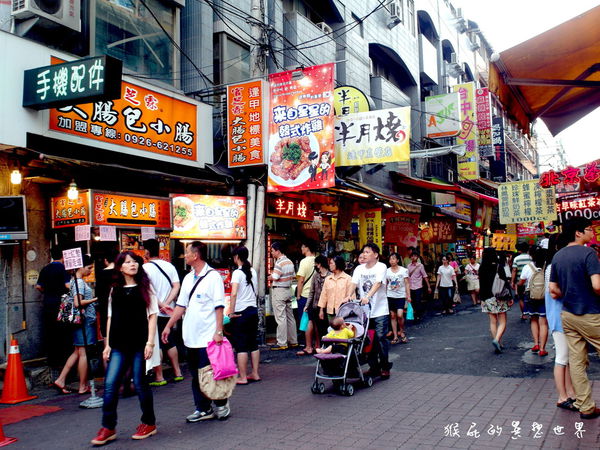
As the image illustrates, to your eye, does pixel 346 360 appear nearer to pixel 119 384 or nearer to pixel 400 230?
pixel 119 384

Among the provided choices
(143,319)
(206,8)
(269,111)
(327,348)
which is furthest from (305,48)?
(143,319)

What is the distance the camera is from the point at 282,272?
10.1m

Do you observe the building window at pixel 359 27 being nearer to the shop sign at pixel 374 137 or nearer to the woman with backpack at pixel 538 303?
the shop sign at pixel 374 137

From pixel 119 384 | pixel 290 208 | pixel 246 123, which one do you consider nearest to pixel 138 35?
pixel 246 123

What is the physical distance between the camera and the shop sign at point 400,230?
17.8 meters

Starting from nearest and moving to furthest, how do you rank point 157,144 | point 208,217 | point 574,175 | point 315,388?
1. point 315,388
2. point 157,144
3. point 208,217
4. point 574,175

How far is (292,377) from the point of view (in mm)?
8109

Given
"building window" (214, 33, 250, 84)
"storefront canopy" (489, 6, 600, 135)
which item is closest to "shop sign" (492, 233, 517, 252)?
"building window" (214, 33, 250, 84)

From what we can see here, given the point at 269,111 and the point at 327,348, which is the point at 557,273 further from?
the point at 269,111

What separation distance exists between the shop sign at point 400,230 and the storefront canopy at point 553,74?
11.8m

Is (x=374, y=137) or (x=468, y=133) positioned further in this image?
(x=468, y=133)

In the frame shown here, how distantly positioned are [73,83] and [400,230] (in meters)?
12.4

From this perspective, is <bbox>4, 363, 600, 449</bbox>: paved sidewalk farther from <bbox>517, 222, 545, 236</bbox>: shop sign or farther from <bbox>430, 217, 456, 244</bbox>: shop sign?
<bbox>517, 222, 545, 236</bbox>: shop sign

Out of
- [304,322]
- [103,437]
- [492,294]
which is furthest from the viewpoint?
[304,322]
